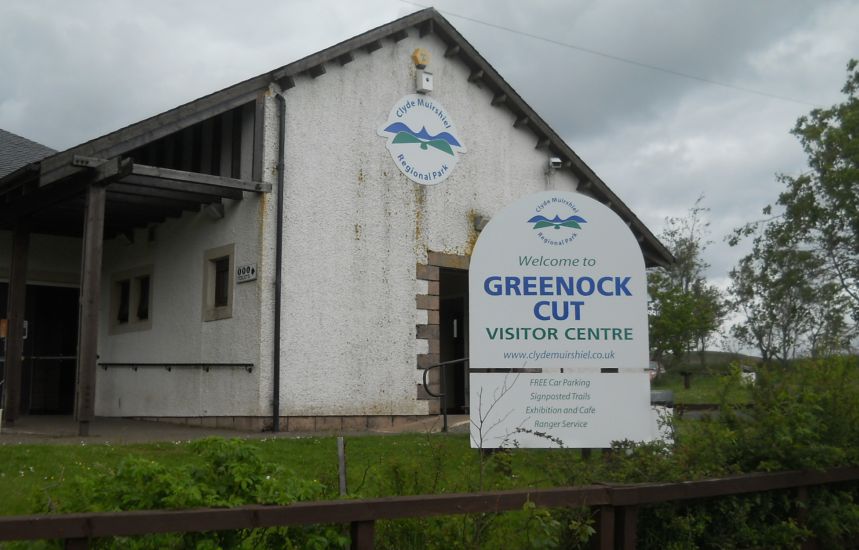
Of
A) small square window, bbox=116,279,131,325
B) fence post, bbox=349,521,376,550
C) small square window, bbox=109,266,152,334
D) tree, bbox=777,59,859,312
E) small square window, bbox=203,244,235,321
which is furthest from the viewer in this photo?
tree, bbox=777,59,859,312

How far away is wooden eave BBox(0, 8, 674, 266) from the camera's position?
37.5 ft

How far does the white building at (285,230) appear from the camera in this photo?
1281 centimetres

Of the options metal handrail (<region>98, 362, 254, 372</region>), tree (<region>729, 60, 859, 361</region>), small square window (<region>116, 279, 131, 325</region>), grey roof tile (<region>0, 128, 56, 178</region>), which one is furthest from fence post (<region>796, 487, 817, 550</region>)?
tree (<region>729, 60, 859, 361</region>)

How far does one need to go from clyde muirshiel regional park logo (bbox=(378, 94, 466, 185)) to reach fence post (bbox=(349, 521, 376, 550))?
10706 millimetres

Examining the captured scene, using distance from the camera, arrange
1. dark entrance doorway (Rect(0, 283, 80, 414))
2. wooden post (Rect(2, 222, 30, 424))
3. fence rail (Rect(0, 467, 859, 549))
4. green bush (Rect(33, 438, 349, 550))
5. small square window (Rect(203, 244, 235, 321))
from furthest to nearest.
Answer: dark entrance doorway (Rect(0, 283, 80, 414)), wooden post (Rect(2, 222, 30, 424)), small square window (Rect(203, 244, 235, 321)), green bush (Rect(33, 438, 349, 550)), fence rail (Rect(0, 467, 859, 549))

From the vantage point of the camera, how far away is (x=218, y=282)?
14.1 metres

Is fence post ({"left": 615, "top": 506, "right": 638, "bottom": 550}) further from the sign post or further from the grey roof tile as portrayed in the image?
the grey roof tile

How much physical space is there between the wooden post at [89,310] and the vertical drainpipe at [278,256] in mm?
2357

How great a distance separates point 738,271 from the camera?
1975 inches

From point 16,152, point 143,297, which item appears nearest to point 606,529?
point 143,297

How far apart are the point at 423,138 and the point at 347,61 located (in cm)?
178

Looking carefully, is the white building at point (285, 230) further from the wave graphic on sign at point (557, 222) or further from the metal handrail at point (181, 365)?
the wave graphic on sign at point (557, 222)

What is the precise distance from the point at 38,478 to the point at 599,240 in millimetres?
4882

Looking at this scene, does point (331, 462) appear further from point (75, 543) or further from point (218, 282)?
Result: point (218, 282)
